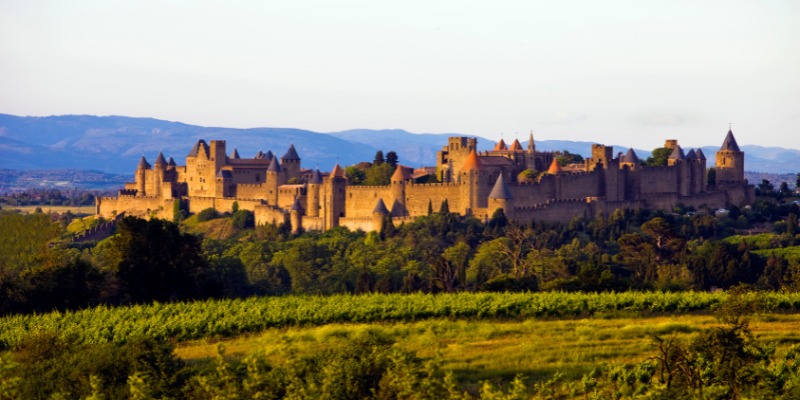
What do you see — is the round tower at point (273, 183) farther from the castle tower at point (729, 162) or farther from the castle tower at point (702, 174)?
the castle tower at point (729, 162)

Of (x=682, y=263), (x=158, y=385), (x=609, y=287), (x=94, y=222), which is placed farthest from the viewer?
(x=94, y=222)

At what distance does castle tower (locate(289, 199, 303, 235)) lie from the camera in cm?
6587

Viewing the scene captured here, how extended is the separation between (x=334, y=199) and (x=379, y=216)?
401 centimetres

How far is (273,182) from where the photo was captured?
70.4m

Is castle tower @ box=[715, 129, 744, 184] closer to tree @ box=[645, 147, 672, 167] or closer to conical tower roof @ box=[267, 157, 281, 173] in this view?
tree @ box=[645, 147, 672, 167]

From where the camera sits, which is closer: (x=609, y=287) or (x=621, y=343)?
(x=621, y=343)

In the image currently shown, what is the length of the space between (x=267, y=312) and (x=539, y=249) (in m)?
28.1

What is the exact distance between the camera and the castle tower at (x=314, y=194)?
217 ft

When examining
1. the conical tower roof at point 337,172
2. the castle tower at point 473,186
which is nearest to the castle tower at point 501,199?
the castle tower at point 473,186

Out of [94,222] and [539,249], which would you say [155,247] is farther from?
[94,222]

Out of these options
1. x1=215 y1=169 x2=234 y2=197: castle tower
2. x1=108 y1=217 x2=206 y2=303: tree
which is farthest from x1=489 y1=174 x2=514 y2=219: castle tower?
x1=108 y1=217 x2=206 y2=303: tree

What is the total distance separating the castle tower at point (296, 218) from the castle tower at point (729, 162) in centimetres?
2542

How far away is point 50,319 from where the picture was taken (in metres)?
31.2

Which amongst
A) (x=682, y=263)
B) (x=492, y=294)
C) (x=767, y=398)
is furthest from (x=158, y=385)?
(x=682, y=263)
